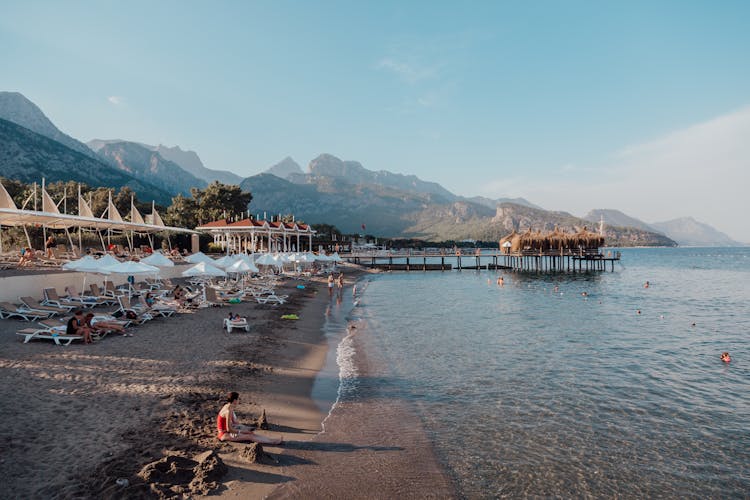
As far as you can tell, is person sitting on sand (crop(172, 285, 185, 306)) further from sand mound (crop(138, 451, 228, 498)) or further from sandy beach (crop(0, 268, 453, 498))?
sand mound (crop(138, 451, 228, 498))

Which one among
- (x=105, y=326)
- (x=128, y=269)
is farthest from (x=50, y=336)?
(x=128, y=269)

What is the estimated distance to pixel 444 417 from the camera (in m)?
8.87

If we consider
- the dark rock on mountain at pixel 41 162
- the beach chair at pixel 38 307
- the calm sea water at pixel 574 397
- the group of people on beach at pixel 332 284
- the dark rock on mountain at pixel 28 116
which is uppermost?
the dark rock on mountain at pixel 28 116

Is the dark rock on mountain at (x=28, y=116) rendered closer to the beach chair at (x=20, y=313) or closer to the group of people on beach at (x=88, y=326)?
the beach chair at (x=20, y=313)

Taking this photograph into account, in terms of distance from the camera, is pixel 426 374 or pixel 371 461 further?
pixel 426 374

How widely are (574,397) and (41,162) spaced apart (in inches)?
5111

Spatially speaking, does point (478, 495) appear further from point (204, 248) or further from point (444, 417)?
point (204, 248)

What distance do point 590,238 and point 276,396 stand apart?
62.9 meters

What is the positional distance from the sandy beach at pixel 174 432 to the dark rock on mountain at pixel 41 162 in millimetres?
109545

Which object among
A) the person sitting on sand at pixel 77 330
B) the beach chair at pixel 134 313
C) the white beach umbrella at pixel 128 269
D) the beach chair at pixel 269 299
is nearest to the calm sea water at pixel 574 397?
the beach chair at pixel 269 299

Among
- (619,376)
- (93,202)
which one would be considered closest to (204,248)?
(93,202)

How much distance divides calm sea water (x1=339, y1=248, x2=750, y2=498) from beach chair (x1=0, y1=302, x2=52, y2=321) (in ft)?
35.4

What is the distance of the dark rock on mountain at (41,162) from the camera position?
93000 mm

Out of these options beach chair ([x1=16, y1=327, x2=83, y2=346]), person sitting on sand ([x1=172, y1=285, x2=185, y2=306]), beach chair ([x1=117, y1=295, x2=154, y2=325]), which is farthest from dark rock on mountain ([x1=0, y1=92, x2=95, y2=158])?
beach chair ([x1=16, y1=327, x2=83, y2=346])
